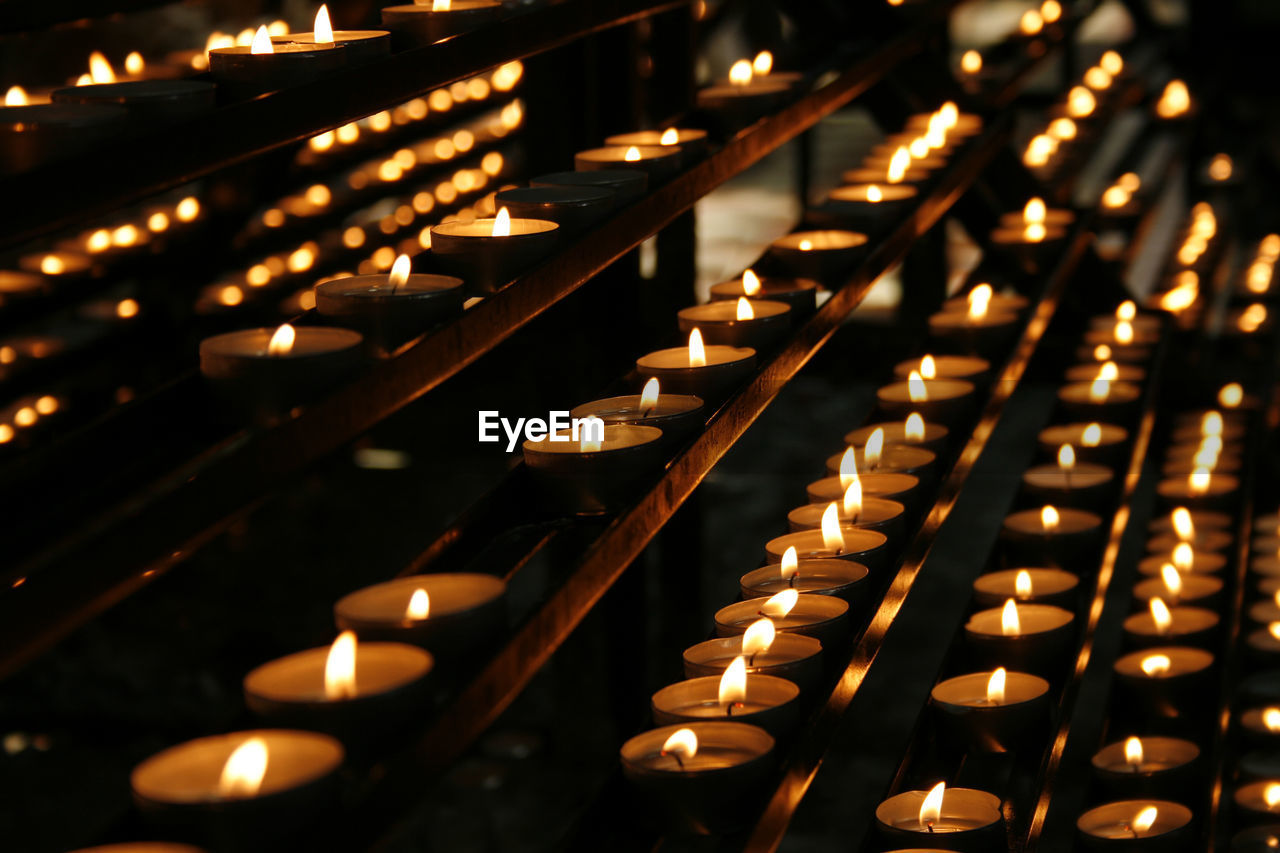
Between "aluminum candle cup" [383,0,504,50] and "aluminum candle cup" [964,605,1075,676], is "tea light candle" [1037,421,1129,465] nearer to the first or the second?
"aluminum candle cup" [964,605,1075,676]

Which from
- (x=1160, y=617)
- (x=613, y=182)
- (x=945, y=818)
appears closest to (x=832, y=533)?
(x=945, y=818)

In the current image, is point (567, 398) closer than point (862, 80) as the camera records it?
No

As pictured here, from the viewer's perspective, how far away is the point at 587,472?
1.11 meters

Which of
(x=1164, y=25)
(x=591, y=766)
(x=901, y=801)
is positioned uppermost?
(x=1164, y=25)

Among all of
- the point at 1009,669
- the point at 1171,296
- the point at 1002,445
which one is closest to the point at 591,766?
the point at 1009,669

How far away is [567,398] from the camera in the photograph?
2.18 meters

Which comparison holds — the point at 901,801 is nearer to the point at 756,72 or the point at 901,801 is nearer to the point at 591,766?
the point at 756,72

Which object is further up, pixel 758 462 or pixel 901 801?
pixel 901 801

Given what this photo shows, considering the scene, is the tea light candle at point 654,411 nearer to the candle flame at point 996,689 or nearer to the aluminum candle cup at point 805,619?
the aluminum candle cup at point 805,619

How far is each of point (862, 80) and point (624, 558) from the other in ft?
3.50

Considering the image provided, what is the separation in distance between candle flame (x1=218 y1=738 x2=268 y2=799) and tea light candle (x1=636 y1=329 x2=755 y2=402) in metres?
0.65

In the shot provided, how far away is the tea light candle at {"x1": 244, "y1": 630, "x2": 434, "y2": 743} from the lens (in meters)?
0.78

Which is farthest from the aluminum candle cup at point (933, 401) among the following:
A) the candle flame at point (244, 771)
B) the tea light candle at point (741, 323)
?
the candle flame at point (244, 771)

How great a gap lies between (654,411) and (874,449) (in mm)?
444
